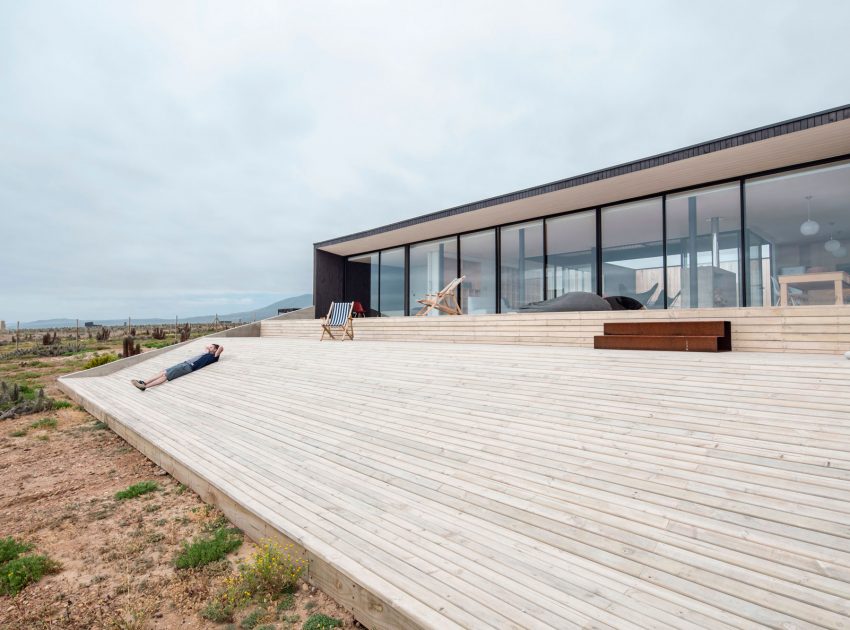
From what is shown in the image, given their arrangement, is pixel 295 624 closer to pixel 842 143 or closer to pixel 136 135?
pixel 842 143

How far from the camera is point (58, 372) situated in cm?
1255

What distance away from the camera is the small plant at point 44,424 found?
6.88 metres

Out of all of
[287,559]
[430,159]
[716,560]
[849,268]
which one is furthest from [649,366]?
[430,159]

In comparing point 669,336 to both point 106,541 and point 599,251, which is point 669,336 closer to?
point 599,251

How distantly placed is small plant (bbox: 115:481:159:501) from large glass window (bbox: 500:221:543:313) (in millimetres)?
9085

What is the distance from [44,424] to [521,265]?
10.5 meters

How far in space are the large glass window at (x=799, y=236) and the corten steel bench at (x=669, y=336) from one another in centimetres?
356

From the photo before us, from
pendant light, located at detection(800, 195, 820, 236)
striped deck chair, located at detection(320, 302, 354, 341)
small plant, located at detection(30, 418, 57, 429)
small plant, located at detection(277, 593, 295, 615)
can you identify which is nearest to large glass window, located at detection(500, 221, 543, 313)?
striped deck chair, located at detection(320, 302, 354, 341)

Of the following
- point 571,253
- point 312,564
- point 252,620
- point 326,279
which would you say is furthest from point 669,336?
point 326,279

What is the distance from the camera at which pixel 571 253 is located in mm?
10695

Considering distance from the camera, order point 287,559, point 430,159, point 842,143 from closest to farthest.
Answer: point 287,559 → point 842,143 → point 430,159

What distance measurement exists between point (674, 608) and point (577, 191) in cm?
866

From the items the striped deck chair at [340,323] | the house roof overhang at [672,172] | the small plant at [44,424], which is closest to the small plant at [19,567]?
the small plant at [44,424]

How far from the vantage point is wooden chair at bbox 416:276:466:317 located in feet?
35.9
